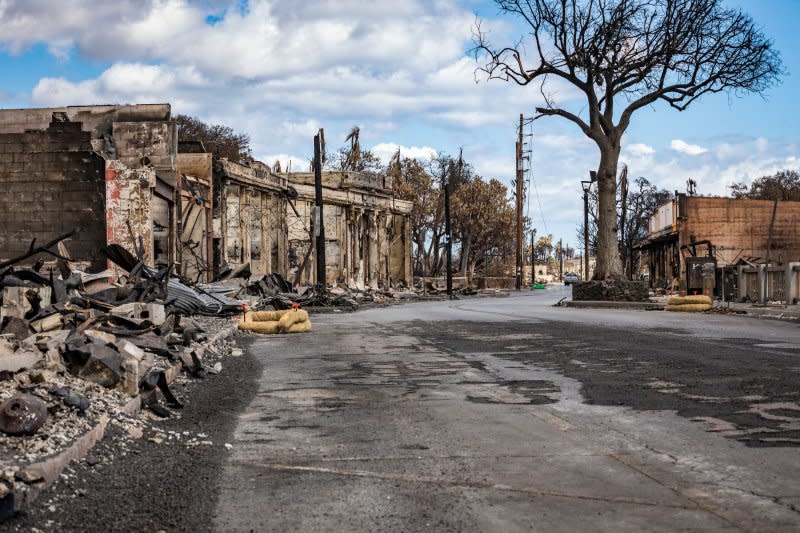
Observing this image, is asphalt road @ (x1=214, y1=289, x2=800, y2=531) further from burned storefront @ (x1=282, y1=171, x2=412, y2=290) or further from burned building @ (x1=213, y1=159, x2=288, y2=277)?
burned storefront @ (x1=282, y1=171, x2=412, y2=290)

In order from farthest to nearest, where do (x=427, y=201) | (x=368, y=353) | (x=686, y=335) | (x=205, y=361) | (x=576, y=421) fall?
(x=427, y=201) → (x=686, y=335) → (x=368, y=353) → (x=205, y=361) → (x=576, y=421)

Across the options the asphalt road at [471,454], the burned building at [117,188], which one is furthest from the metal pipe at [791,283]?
the burned building at [117,188]

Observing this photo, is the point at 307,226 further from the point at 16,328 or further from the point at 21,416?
the point at 21,416

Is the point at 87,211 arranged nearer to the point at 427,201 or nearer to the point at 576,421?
the point at 576,421

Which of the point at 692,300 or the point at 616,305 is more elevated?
the point at 692,300

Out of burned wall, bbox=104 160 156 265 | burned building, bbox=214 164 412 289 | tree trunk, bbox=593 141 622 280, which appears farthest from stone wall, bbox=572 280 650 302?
burned wall, bbox=104 160 156 265

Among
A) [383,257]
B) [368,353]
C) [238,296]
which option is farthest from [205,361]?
[383,257]

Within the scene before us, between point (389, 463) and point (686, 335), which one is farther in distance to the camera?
point (686, 335)

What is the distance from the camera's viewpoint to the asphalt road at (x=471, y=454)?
4.17 m

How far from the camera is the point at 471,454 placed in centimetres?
550

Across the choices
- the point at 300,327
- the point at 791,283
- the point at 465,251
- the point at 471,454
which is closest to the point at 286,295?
the point at 300,327

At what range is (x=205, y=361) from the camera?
11445 mm

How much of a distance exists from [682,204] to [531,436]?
56.0 m

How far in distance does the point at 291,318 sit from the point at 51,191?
48.9ft
